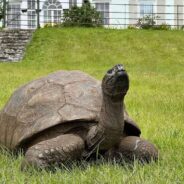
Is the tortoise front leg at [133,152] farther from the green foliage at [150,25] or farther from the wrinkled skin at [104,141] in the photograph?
the green foliage at [150,25]

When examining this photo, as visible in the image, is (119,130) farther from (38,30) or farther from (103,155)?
(38,30)

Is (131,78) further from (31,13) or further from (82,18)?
(31,13)

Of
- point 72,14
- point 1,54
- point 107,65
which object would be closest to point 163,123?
point 107,65

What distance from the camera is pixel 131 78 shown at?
12633mm

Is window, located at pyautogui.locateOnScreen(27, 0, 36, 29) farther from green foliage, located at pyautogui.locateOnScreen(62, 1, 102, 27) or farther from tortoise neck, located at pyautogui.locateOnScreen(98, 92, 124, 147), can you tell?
tortoise neck, located at pyautogui.locateOnScreen(98, 92, 124, 147)

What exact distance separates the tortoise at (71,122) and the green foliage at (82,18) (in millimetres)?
21550

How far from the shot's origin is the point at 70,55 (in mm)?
19406

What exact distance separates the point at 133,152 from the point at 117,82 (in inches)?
29.5

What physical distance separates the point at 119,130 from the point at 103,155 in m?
0.37

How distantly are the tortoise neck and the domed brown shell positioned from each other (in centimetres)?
24

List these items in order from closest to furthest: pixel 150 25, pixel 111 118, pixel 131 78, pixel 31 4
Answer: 1. pixel 111 118
2. pixel 131 78
3. pixel 150 25
4. pixel 31 4

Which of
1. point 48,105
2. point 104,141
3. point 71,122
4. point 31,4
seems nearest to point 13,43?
point 48,105

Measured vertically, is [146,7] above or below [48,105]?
above

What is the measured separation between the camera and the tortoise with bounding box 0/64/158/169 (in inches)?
140
